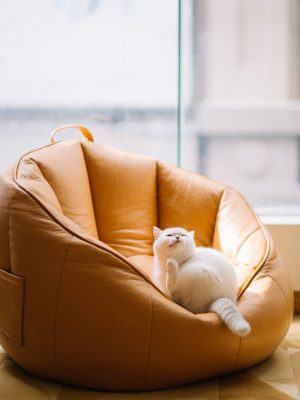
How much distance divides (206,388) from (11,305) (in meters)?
0.66

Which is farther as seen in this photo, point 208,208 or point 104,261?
point 208,208

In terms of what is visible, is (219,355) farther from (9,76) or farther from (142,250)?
(9,76)

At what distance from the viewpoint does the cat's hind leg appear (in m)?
2.10

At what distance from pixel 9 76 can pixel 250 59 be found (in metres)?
1.18

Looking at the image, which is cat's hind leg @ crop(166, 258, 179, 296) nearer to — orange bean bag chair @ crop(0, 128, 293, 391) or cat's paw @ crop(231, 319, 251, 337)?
orange bean bag chair @ crop(0, 128, 293, 391)

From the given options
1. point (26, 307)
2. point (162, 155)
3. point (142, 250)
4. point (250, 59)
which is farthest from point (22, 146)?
point (26, 307)

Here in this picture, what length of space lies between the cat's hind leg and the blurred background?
44.6 inches

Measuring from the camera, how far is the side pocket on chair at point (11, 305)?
6.64 ft

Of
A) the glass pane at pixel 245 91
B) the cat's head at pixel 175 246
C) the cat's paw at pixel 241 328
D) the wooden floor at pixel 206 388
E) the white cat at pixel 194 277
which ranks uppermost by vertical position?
the glass pane at pixel 245 91

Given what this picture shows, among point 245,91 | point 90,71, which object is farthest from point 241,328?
point 90,71

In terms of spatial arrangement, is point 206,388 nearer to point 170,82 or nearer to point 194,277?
point 194,277

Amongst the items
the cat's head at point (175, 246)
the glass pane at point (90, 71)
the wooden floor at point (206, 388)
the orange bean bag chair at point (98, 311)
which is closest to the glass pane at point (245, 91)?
the glass pane at point (90, 71)

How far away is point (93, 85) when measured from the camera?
10.5ft

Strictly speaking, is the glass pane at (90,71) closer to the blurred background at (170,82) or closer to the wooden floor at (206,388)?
the blurred background at (170,82)
